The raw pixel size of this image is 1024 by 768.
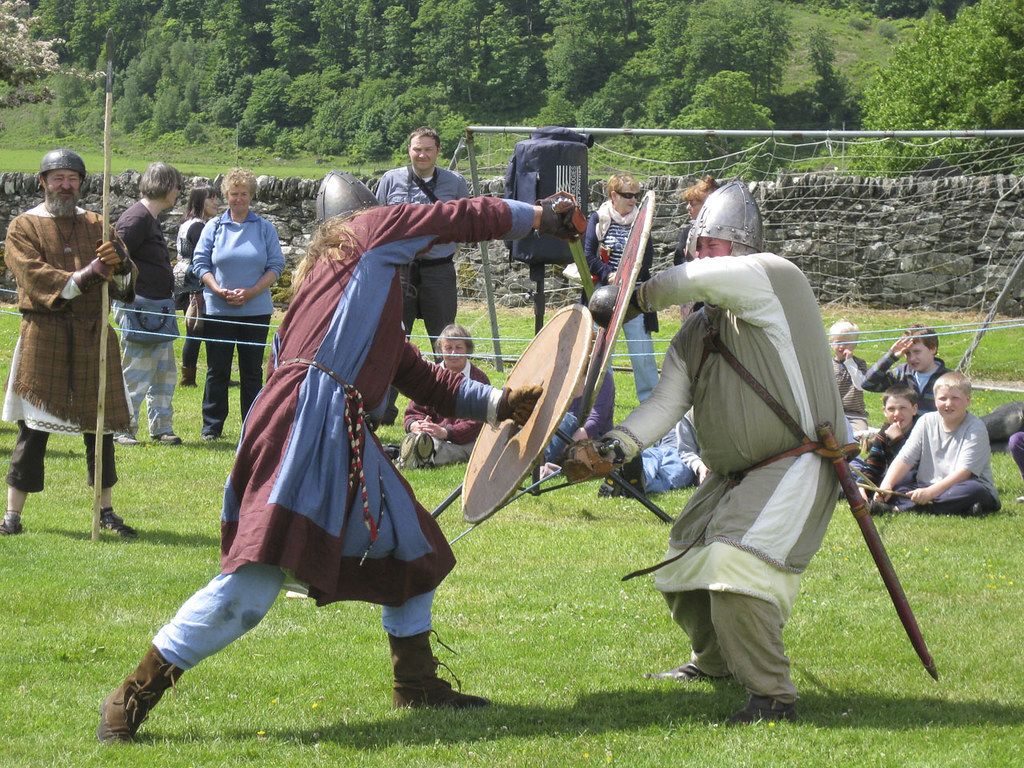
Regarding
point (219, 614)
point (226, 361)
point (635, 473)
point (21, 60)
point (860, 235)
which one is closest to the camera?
point (219, 614)

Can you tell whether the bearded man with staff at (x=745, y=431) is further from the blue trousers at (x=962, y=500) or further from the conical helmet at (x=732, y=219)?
the blue trousers at (x=962, y=500)

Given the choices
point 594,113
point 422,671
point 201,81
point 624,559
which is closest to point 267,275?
point 624,559

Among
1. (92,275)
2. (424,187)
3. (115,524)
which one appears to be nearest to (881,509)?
(424,187)

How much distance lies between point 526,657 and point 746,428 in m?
1.42

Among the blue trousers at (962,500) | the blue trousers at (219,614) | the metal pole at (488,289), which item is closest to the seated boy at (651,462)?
the blue trousers at (962,500)

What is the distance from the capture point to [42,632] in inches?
195

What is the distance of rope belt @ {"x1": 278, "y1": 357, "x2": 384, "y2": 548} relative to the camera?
3.82 meters

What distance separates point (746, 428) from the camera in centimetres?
414

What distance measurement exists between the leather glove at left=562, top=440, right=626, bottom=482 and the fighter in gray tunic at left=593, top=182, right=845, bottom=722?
0.06m

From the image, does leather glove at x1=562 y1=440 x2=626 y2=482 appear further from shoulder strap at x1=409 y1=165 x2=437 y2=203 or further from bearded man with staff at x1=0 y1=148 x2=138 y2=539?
shoulder strap at x1=409 y1=165 x2=437 y2=203

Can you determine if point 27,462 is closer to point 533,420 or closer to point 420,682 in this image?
point 420,682

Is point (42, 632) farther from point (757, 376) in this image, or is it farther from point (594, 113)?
point (594, 113)

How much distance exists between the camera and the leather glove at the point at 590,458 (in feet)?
12.9

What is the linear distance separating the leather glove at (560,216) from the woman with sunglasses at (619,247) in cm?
499
